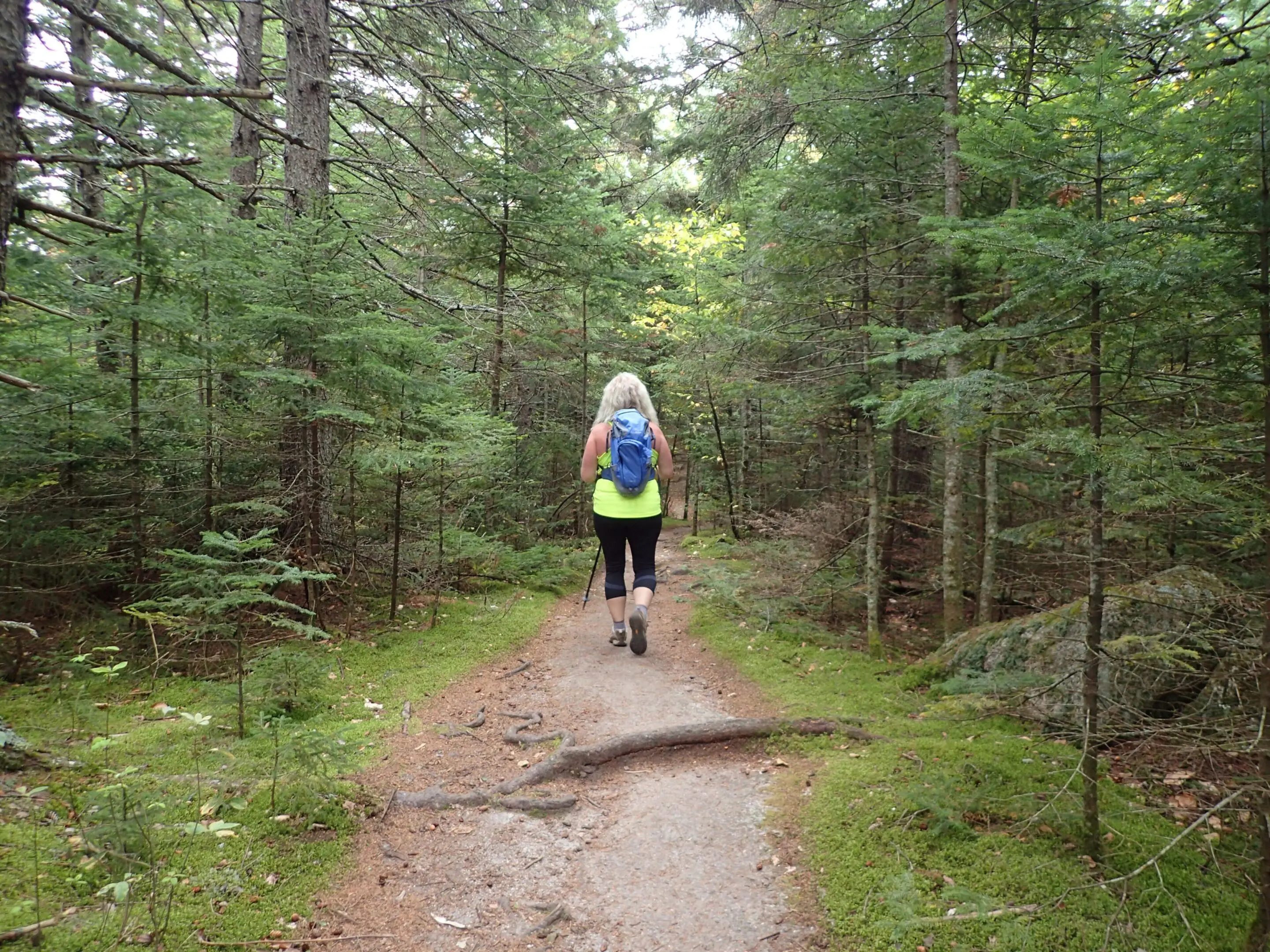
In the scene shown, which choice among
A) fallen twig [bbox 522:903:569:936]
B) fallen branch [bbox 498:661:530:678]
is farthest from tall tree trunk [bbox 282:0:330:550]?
fallen twig [bbox 522:903:569:936]

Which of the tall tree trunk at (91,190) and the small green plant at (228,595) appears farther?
the tall tree trunk at (91,190)

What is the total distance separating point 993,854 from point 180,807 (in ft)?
14.4

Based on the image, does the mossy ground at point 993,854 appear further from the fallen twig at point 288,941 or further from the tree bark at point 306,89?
the tree bark at point 306,89

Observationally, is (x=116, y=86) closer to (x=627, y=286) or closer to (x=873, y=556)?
(x=873, y=556)

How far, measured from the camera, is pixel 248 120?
866cm

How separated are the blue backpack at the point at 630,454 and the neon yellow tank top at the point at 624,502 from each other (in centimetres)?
5

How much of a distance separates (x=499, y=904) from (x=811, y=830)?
183 centimetres

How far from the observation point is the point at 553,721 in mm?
5664

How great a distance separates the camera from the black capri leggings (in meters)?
6.70

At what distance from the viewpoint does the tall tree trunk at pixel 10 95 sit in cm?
335

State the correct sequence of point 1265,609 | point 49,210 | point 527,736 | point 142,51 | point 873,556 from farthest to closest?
point 873,556 → point 527,736 → point 142,51 → point 49,210 → point 1265,609

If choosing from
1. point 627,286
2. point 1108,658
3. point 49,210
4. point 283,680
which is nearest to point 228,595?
point 283,680

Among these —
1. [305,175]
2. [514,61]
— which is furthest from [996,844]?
[514,61]

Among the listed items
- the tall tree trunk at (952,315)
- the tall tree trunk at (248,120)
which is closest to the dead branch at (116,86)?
the tall tree trunk at (248,120)
